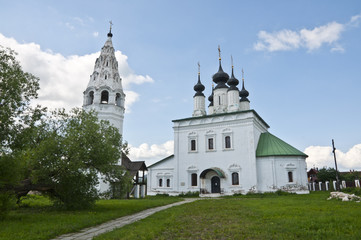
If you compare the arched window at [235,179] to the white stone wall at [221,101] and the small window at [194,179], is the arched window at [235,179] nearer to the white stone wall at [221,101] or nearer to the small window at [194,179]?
the small window at [194,179]

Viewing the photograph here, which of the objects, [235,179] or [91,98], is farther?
[91,98]

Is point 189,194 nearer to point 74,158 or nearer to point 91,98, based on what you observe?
point 91,98

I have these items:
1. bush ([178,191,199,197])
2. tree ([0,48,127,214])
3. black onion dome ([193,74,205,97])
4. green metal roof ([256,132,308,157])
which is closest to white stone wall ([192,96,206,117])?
black onion dome ([193,74,205,97])

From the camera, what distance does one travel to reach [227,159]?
89.1ft

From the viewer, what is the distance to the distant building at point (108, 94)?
1102 inches

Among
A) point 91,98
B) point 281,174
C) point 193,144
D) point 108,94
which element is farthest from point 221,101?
point 91,98

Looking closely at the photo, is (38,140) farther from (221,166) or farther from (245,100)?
(245,100)

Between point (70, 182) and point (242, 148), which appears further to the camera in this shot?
point (242, 148)

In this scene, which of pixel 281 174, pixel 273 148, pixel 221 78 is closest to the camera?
pixel 281 174

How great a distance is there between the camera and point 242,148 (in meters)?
26.7

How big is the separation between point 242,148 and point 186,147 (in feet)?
20.2

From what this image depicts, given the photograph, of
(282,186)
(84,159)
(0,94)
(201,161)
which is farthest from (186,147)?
(0,94)

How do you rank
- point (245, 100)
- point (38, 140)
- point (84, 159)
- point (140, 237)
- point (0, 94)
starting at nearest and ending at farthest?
point (140, 237), point (0, 94), point (84, 159), point (38, 140), point (245, 100)

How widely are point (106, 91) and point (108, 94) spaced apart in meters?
0.47
